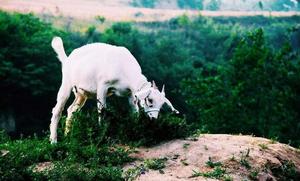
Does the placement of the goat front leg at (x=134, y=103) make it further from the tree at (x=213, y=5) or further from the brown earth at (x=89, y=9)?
the tree at (x=213, y=5)

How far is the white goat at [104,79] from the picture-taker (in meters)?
10.7

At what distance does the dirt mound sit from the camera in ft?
31.0

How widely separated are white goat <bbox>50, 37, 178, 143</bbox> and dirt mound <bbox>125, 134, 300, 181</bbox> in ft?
2.64

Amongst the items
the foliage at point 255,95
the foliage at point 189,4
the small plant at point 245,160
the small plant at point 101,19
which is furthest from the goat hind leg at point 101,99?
the foliage at point 189,4

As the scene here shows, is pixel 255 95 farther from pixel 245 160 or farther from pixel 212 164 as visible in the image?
pixel 212 164

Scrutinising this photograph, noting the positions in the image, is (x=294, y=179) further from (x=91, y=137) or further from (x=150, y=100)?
(x=91, y=137)

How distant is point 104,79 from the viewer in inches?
429

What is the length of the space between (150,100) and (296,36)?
199ft

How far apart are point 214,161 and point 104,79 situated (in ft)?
8.43

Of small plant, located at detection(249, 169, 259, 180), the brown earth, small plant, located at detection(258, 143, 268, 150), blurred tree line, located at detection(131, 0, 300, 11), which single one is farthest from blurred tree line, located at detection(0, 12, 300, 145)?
blurred tree line, located at detection(131, 0, 300, 11)

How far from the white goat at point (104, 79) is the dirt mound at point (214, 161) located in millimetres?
805

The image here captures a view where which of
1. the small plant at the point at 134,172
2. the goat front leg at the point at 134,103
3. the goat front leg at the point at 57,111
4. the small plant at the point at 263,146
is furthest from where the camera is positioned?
the small plant at the point at 263,146

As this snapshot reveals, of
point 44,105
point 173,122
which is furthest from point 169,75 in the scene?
point 173,122

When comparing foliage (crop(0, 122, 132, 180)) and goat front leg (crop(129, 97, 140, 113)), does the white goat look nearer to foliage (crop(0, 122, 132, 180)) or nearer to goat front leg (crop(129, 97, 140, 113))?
goat front leg (crop(129, 97, 140, 113))
